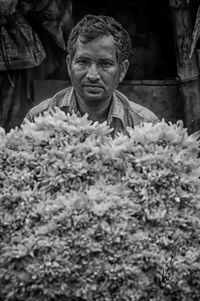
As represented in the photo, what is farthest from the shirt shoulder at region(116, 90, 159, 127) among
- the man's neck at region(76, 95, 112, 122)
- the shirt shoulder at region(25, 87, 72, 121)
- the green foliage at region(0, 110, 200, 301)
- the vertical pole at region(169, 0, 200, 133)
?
the vertical pole at region(169, 0, 200, 133)

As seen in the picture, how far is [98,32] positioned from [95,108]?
417mm

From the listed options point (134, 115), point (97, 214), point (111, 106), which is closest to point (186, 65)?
point (134, 115)

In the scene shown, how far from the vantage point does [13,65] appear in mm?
6641

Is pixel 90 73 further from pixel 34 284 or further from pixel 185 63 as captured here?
pixel 185 63

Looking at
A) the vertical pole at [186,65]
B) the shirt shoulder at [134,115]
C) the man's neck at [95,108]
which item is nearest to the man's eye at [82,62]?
the man's neck at [95,108]

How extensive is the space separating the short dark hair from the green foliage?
1.05 metres

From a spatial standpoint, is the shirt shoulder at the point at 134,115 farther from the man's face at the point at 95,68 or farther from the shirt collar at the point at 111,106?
the man's face at the point at 95,68

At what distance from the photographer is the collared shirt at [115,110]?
4.19 m

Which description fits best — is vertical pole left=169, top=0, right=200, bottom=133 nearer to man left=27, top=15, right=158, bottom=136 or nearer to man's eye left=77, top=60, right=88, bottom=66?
man left=27, top=15, right=158, bottom=136

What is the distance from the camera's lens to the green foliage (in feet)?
8.84

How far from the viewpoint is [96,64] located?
396 cm

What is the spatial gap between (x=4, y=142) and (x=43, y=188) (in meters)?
0.24

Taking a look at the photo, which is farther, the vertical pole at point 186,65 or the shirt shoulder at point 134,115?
the vertical pole at point 186,65

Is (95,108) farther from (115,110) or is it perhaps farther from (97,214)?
(97,214)
